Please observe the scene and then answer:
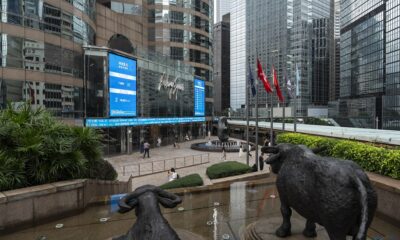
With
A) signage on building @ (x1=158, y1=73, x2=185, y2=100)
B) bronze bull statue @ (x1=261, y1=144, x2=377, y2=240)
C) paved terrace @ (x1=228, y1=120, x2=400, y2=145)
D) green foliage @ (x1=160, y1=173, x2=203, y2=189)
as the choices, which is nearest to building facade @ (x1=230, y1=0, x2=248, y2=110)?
signage on building @ (x1=158, y1=73, x2=185, y2=100)

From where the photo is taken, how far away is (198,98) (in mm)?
54719

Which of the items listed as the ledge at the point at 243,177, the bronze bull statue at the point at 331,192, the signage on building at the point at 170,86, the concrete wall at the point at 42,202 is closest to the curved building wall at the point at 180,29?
the signage on building at the point at 170,86

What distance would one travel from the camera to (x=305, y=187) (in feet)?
16.3

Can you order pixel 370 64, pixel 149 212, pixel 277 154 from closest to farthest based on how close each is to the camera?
pixel 149 212 < pixel 277 154 < pixel 370 64

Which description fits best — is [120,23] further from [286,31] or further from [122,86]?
[286,31]

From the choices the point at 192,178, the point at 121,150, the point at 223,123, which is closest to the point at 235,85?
the point at 223,123

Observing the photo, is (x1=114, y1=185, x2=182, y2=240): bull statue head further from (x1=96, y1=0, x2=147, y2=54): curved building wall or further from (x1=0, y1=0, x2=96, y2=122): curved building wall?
(x1=96, y1=0, x2=147, y2=54): curved building wall

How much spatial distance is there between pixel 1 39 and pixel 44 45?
3.65 m

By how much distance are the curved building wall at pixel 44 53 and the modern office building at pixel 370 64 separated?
63.8 meters

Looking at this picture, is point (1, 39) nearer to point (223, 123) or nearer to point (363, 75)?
point (223, 123)

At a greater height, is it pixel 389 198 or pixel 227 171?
pixel 389 198

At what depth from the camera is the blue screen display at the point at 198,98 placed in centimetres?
5369

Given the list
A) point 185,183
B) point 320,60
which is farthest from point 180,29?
point 320,60

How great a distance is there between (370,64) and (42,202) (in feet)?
300
